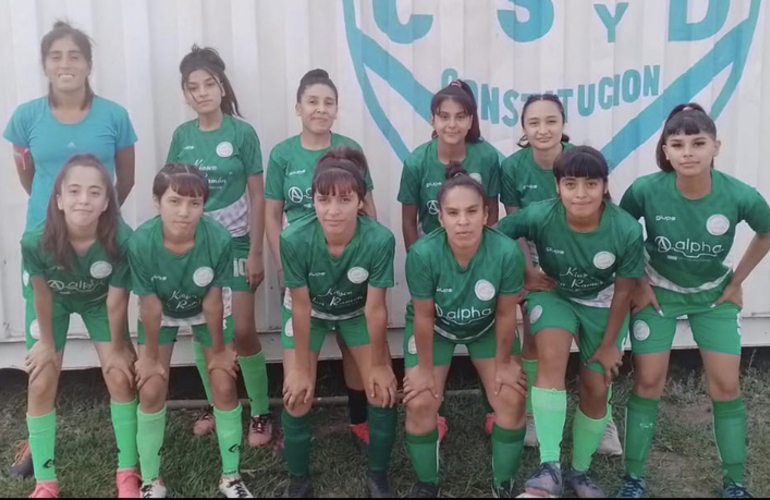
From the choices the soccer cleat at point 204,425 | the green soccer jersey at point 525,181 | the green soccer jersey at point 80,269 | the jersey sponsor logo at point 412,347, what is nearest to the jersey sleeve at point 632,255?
the green soccer jersey at point 525,181

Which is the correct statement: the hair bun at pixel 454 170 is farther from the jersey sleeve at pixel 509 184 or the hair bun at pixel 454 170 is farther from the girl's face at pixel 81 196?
the girl's face at pixel 81 196

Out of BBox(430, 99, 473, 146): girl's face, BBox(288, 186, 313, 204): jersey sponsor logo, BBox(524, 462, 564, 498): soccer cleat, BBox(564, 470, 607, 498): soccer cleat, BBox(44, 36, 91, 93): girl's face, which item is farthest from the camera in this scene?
BBox(288, 186, 313, 204): jersey sponsor logo

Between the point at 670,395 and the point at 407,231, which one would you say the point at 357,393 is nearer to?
the point at 407,231

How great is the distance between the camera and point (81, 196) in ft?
10.1

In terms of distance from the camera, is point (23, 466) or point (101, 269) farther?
point (23, 466)

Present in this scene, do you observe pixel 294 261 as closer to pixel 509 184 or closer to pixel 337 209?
pixel 337 209

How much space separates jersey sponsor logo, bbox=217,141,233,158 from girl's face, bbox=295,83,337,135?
16.5 inches

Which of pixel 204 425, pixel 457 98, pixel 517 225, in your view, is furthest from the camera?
pixel 204 425

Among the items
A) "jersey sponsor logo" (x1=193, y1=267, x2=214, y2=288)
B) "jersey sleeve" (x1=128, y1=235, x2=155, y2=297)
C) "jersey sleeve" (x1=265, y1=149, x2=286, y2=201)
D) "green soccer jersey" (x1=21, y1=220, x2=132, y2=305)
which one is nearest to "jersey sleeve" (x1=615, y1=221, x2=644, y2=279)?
"jersey sleeve" (x1=265, y1=149, x2=286, y2=201)

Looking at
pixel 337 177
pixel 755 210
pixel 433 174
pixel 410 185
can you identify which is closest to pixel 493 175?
pixel 433 174

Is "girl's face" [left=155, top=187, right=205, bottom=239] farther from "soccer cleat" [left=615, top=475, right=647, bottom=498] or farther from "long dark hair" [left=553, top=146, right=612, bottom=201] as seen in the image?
"soccer cleat" [left=615, top=475, right=647, bottom=498]

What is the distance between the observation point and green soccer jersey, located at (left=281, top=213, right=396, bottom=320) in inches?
127

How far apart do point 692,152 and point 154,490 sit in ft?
8.48

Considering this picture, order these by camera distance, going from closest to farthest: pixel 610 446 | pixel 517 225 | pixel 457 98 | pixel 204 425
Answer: pixel 517 225 < pixel 457 98 < pixel 610 446 < pixel 204 425
